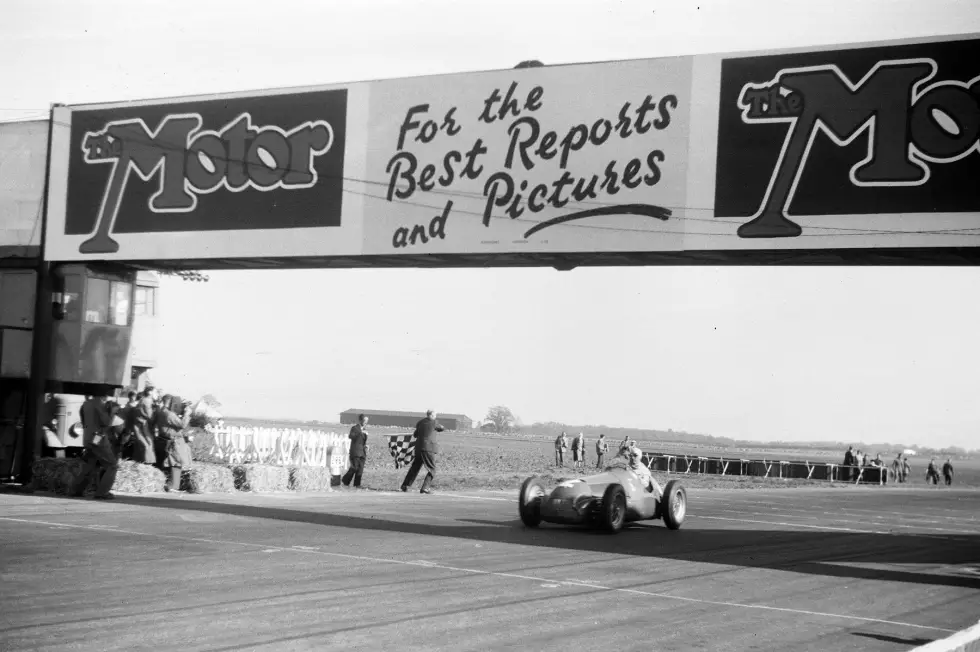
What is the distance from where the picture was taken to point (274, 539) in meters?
13.4

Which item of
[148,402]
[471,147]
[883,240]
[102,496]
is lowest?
[102,496]

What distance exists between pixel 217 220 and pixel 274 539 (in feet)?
26.2

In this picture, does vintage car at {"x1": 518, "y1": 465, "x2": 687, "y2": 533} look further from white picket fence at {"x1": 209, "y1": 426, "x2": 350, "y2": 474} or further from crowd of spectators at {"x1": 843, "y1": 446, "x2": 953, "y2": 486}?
crowd of spectators at {"x1": 843, "y1": 446, "x2": 953, "y2": 486}

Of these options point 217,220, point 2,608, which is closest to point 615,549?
point 2,608

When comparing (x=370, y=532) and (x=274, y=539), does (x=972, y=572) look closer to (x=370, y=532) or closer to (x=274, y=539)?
(x=370, y=532)

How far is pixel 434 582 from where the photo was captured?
1053cm

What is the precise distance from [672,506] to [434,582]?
831cm

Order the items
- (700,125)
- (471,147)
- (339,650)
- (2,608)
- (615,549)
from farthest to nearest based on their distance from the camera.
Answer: (471,147) → (700,125) → (615,549) → (2,608) → (339,650)

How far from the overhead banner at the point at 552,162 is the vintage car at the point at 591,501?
3.60m

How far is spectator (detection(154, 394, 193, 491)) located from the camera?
19750mm

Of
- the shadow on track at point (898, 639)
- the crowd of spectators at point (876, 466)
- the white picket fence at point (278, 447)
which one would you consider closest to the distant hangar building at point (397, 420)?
the crowd of spectators at point (876, 466)

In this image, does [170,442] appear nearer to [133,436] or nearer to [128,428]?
[133,436]

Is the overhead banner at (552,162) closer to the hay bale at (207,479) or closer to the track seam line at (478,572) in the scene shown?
the hay bale at (207,479)

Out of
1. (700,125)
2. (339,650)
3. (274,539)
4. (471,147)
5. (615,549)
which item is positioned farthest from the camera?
(471,147)
